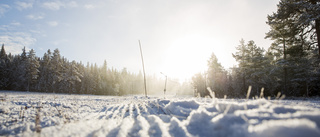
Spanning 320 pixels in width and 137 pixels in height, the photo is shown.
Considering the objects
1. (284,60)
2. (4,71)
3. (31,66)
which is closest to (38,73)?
(31,66)

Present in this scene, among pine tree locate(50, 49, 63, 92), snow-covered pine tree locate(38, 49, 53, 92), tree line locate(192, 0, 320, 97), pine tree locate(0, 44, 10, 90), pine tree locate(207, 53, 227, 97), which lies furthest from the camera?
snow-covered pine tree locate(38, 49, 53, 92)

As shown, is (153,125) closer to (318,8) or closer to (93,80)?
(318,8)

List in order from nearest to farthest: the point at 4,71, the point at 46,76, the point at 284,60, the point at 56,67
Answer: the point at 284,60
the point at 4,71
the point at 56,67
the point at 46,76

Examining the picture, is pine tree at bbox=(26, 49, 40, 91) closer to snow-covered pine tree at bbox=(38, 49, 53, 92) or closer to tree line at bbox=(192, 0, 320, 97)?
snow-covered pine tree at bbox=(38, 49, 53, 92)

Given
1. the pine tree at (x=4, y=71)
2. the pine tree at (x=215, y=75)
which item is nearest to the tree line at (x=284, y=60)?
the pine tree at (x=215, y=75)

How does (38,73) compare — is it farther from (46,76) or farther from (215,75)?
(215,75)

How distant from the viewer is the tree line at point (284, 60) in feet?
32.7

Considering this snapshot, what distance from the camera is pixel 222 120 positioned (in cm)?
159

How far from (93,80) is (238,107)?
56126 mm

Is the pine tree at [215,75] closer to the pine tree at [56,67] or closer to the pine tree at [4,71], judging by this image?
the pine tree at [56,67]

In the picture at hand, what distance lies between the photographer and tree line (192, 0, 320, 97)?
9.96 meters

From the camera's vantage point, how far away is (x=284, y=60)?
15.8m

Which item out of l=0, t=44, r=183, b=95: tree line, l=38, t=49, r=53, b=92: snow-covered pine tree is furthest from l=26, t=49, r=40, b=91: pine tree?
l=38, t=49, r=53, b=92: snow-covered pine tree

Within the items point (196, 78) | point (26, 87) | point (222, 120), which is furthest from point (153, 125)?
point (26, 87)
